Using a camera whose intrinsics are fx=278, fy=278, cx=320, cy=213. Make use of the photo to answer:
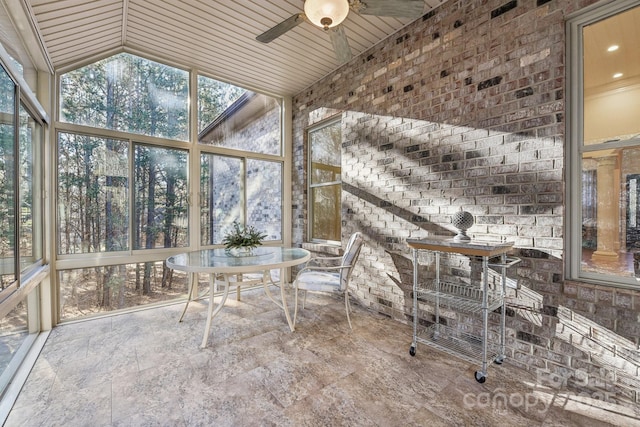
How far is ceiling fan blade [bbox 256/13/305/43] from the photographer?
2039mm

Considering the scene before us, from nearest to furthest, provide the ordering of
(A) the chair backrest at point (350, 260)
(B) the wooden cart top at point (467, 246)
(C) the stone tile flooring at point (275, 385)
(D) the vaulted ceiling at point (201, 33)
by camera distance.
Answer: (C) the stone tile flooring at point (275, 385), (B) the wooden cart top at point (467, 246), (D) the vaulted ceiling at point (201, 33), (A) the chair backrest at point (350, 260)

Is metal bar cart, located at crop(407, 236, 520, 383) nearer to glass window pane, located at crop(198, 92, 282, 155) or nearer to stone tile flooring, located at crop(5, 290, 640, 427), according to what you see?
stone tile flooring, located at crop(5, 290, 640, 427)

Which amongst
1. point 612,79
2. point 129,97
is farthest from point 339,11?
point 129,97

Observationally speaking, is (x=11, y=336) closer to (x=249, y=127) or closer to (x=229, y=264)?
(x=229, y=264)

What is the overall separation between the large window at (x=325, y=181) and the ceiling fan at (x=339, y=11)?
1.71 meters

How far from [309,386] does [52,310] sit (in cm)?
284

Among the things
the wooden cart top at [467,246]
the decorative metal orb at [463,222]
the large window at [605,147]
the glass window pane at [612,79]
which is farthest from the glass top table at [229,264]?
the glass window pane at [612,79]

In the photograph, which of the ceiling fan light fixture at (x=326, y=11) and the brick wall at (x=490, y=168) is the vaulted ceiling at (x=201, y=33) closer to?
the ceiling fan light fixture at (x=326, y=11)

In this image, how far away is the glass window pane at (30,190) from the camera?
7.39 ft

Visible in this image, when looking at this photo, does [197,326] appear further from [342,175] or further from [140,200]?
[342,175]

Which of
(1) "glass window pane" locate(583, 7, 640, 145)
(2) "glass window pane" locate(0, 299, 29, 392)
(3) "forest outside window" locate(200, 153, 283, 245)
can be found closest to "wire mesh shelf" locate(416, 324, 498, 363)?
(1) "glass window pane" locate(583, 7, 640, 145)

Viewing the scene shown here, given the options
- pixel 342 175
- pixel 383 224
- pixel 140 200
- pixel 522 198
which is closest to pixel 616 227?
pixel 522 198

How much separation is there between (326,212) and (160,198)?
2.19 m

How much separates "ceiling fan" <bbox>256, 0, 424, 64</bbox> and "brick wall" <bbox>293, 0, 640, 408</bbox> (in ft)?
2.55
